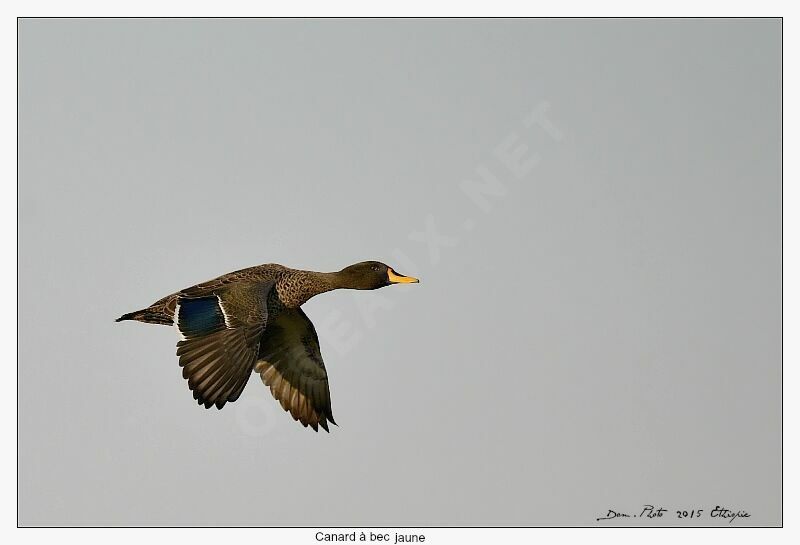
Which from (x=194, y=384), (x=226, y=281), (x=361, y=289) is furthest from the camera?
(x=361, y=289)

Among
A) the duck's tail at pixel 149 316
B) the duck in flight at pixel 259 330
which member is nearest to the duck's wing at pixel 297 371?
the duck in flight at pixel 259 330

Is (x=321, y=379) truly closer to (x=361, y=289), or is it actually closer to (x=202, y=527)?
(x=361, y=289)

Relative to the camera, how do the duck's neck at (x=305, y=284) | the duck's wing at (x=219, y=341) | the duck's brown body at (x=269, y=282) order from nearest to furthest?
the duck's wing at (x=219, y=341), the duck's brown body at (x=269, y=282), the duck's neck at (x=305, y=284)

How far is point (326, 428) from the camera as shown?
14656 millimetres

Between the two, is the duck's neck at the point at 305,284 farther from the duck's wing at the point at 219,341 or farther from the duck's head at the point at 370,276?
the duck's wing at the point at 219,341

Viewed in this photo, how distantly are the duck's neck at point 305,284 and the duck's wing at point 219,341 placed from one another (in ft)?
3.31

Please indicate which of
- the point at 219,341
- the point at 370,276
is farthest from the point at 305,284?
the point at 219,341

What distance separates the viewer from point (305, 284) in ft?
45.2

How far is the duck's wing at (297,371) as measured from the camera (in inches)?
577

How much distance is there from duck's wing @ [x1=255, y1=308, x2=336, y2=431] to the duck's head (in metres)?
1.03

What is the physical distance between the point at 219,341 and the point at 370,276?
2699 millimetres
